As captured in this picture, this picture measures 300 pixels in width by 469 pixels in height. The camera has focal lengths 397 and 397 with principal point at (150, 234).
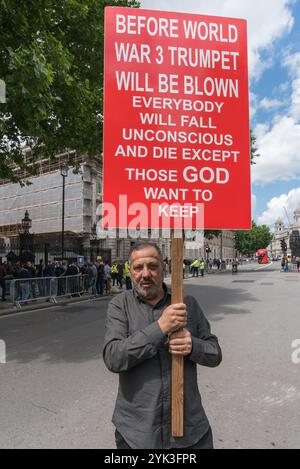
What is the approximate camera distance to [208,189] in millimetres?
2596

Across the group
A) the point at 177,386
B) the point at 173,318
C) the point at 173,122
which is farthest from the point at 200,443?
the point at 173,122

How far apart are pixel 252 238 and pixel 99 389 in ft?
393

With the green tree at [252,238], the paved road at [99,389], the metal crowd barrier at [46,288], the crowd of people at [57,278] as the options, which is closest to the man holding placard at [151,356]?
the paved road at [99,389]

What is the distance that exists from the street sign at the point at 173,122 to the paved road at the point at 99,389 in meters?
2.31

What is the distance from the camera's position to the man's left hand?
2.04 m

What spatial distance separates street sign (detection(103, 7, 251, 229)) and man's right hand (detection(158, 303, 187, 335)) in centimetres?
67

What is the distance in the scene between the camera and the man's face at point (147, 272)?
218 cm

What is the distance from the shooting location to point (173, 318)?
2.01 metres

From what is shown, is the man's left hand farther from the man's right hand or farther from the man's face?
the man's face

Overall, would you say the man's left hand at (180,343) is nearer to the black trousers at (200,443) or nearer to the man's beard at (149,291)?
the man's beard at (149,291)

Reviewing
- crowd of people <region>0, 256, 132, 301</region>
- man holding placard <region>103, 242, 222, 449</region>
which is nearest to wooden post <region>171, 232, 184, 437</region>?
man holding placard <region>103, 242, 222, 449</region>

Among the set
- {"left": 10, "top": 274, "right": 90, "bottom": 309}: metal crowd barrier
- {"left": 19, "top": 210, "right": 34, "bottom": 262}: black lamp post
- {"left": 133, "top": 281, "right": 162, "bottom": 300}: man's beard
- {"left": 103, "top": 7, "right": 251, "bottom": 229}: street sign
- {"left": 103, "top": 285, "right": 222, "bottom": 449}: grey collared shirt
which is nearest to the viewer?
{"left": 103, "top": 285, "right": 222, "bottom": 449}: grey collared shirt

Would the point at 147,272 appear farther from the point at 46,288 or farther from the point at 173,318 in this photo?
the point at 46,288

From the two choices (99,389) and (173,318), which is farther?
(99,389)
